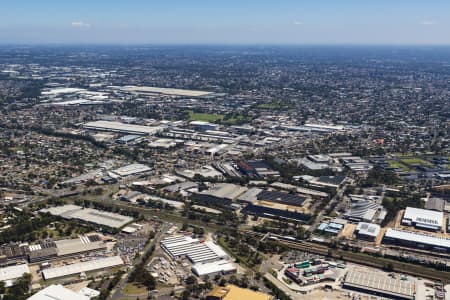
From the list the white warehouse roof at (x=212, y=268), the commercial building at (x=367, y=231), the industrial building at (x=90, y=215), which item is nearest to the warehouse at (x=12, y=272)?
the industrial building at (x=90, y=215)

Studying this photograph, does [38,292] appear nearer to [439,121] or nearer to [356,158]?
[356,158]

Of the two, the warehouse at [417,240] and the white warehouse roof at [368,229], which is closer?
the warehouse at [417,240]

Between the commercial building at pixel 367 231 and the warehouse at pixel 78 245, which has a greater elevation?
the commercial building at pixel 367 231

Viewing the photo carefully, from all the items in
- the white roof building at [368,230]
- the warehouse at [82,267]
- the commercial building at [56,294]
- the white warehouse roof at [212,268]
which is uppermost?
the commercial building at [56,294]

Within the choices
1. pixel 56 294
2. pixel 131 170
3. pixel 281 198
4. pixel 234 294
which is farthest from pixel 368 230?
pixel 131 170

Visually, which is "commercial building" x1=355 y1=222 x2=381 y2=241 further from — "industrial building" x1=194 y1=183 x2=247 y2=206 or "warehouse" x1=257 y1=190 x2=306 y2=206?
"industrial building" x1=194 y1=183 x2=247 y2=206

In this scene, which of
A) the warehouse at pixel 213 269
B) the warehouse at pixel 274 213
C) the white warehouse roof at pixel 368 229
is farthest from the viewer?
the warehouse at pixel 274 213

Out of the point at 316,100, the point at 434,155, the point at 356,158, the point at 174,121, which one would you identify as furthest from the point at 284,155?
the point at 316,100

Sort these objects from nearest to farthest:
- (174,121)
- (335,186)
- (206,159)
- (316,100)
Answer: (335,186), (206,159), (174,121), (316,100)

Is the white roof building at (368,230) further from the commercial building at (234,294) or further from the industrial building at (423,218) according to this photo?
the commercial building at (234,294)
